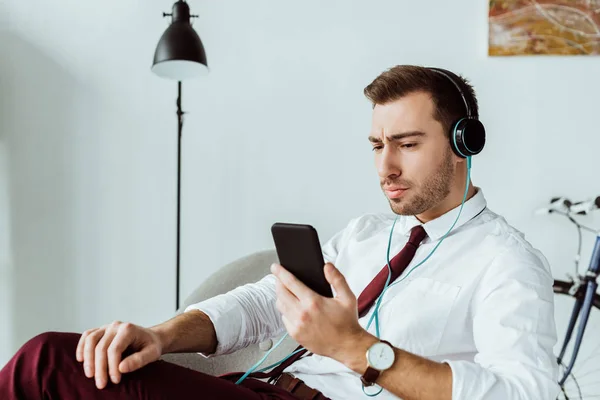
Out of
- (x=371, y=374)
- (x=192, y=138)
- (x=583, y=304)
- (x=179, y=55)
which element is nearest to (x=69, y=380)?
(x=371, y=374)

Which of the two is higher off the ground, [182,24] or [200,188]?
[182,24]

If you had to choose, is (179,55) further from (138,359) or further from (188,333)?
(138,359)

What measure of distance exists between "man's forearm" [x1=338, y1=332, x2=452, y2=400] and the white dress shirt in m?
0.02

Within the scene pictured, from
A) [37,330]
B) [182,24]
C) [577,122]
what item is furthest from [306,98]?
[37,330]

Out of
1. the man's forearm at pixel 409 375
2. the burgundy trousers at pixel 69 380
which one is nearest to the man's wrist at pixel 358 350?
the man's forearm at pixel 409 375

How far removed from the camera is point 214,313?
4.03ft

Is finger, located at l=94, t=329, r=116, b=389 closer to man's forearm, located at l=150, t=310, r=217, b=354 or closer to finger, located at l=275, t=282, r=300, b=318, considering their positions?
man's forearm, located at l=150, t=310, r=217, b=354

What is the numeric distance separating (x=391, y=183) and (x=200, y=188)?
1.15 metres

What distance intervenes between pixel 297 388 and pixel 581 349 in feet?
4.56

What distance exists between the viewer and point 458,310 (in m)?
1.10

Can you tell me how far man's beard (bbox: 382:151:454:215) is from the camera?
1216 millimetres

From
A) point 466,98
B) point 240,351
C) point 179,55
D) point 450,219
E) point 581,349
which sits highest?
point 179,55

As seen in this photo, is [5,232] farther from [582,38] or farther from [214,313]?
[582,38]

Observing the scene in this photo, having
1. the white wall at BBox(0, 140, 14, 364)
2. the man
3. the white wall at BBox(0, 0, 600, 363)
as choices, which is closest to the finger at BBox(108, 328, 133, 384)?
the man
